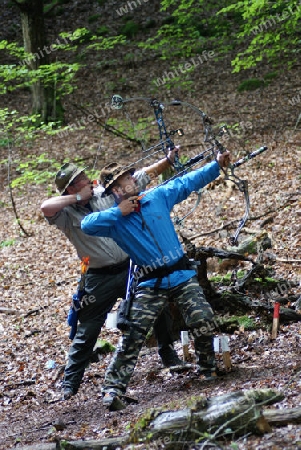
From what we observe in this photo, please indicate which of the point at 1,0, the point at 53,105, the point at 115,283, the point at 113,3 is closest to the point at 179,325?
the point at 115,283

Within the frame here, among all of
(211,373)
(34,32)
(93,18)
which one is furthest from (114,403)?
(93,18)

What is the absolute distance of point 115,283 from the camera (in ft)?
18.2

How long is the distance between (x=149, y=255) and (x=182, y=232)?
4.18m

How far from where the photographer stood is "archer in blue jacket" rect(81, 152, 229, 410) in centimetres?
480

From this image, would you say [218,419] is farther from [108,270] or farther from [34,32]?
[34,32]

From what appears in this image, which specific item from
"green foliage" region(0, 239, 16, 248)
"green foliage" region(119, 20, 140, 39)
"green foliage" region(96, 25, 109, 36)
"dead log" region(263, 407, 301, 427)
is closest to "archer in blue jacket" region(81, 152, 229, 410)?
"dead log" region(263, 407, 301, 427)

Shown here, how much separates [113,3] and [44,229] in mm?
14688

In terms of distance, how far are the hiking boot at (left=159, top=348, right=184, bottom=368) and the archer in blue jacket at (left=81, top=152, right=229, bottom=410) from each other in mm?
794

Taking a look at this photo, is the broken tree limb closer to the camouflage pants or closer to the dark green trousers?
the camouflage pants

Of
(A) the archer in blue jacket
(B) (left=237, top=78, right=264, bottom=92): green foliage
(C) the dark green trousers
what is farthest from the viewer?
(B) (left=237, top=78, right=264, bottom=92): green foliage

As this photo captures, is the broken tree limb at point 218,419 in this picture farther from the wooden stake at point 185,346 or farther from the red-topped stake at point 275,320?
the red-topped stake at point 275,320

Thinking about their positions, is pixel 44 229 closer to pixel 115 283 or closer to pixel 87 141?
pixel 87 141

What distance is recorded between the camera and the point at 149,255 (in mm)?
4832

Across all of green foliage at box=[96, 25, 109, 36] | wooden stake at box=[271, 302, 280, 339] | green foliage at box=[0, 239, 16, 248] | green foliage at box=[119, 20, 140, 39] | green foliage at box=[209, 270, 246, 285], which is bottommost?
wooden stake at box=[271, 302, 280, 339]
